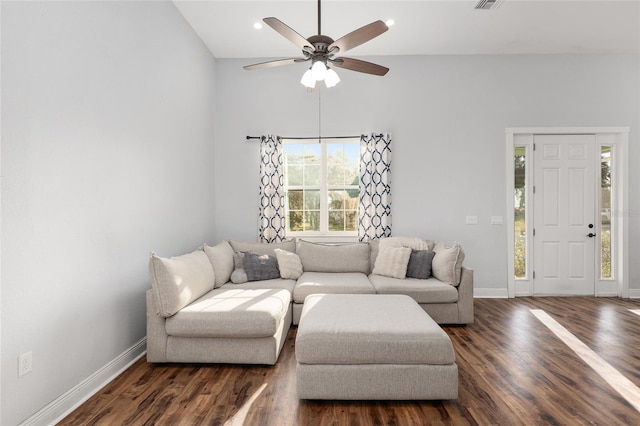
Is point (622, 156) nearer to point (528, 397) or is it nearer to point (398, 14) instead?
point (398, 14)

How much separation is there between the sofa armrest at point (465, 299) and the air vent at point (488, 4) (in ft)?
8.91

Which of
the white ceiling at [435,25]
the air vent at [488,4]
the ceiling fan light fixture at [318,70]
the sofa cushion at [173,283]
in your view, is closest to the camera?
the ceiling fan light fixture at [318,70]

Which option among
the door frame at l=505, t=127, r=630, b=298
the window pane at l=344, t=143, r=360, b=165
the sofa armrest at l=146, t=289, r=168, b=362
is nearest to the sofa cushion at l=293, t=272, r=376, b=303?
the sofa armrest at l=146, t=289, r=168, b=362

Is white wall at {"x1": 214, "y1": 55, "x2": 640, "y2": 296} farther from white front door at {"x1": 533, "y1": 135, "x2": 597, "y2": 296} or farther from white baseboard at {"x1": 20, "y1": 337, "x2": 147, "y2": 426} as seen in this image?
white baseboard at {"x1": 20, "y1": 337, "x2": 147, "y2": 426}

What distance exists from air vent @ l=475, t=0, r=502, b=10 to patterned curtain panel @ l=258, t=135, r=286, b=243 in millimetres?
2713

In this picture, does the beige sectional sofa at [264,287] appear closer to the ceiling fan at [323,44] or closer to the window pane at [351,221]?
the window pane at [351,221]

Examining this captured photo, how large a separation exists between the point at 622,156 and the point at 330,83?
4.50m

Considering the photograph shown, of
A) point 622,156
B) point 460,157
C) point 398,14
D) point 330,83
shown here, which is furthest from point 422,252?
point 622,156

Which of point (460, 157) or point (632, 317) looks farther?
point (460, 157)

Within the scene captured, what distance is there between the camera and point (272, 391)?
2342mm

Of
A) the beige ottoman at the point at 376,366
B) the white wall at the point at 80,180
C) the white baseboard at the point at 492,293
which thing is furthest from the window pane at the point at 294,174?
the beige ottoman at the point at 376,366

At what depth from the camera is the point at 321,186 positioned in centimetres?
489

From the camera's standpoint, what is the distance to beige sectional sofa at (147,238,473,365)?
8.75ft

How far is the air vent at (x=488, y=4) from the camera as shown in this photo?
11.3 feet
